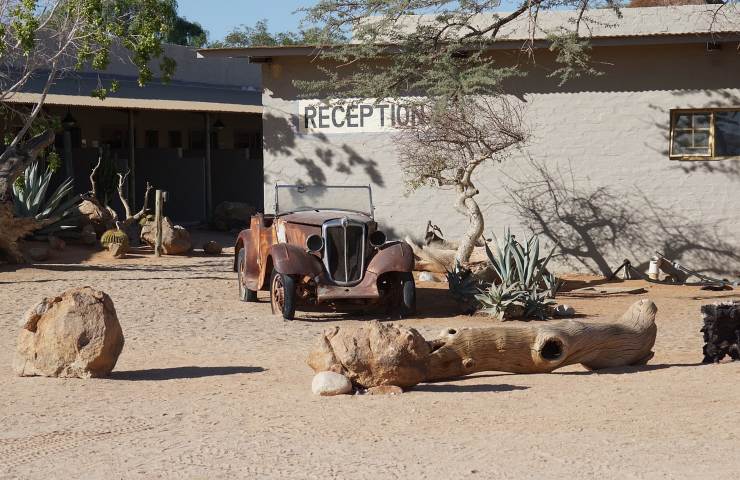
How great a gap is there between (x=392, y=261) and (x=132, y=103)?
13.2m

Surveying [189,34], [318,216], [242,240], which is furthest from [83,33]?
[189,34]

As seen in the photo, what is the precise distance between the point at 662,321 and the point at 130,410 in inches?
302

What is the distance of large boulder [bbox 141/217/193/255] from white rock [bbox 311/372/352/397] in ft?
41.9

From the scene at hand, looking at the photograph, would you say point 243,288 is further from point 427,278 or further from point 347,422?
point 347,422

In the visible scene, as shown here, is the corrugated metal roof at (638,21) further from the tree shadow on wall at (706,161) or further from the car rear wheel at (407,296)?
the car rear wheel at (407,296)

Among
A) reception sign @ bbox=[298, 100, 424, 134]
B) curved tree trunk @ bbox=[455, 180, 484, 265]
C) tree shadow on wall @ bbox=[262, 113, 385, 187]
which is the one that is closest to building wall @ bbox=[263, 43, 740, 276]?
reception sign @ bbox=[298, 100, 424, 134]

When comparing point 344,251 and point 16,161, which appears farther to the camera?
point 16,161

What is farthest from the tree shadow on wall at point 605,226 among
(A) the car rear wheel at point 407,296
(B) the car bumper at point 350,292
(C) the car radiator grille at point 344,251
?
(B) the car bumper at point 350,292

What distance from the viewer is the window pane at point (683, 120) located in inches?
727

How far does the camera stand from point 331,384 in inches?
357

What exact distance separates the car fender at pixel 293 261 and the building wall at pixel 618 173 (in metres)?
4.85

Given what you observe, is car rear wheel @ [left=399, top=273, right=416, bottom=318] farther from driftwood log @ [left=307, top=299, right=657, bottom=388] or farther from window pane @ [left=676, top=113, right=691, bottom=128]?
window pane @ [left=676, top=113, right=691, bottom=128]

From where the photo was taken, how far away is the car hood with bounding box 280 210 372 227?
14.7 meters

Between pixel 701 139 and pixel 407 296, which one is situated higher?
pixel 701 139
